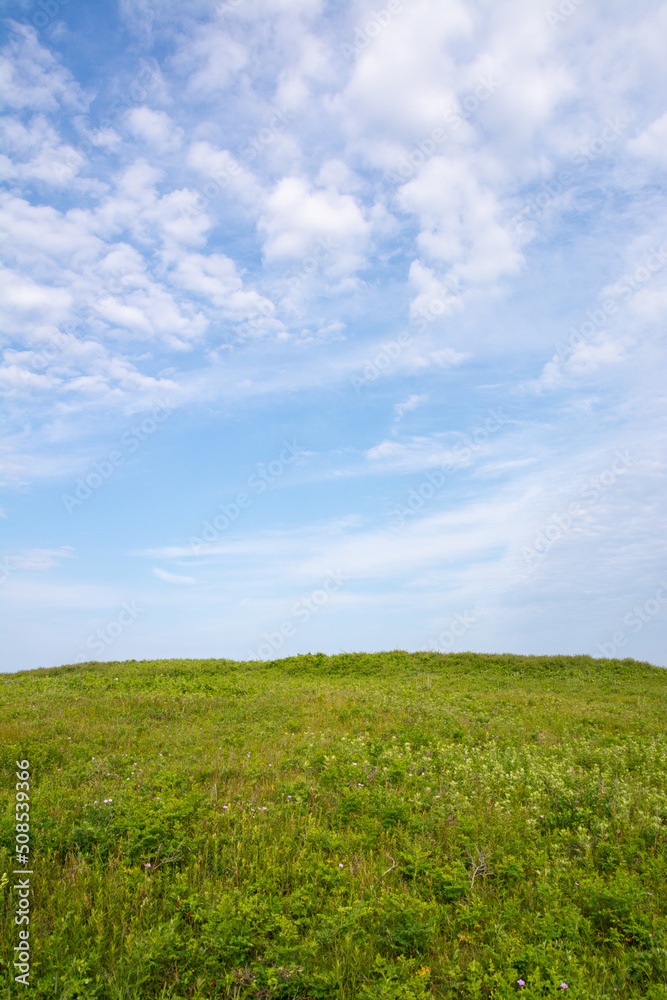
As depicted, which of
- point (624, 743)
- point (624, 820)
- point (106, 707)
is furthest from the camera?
point (106, 707)

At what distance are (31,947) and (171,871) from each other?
4.63 feet

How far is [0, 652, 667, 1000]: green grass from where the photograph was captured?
4230mm

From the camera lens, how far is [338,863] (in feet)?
19.0

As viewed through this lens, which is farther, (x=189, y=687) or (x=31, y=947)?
(x=189, y=687)

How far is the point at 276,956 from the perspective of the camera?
13.8 feet

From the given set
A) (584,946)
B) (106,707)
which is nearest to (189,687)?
(106,707)

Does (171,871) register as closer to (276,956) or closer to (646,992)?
(276,956)

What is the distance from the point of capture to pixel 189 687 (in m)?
20.5

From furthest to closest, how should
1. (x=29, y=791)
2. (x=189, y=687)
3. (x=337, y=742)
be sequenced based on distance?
1. (x=189, y=687)
2. (x=337, y=742)
3. (x=29, y=791)

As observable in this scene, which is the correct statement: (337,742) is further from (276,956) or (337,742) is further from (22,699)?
(22,699)

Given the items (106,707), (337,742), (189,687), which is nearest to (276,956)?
→ (337,742)

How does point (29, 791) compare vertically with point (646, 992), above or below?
above

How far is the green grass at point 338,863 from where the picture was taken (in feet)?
13.9

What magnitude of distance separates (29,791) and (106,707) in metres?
8.09
